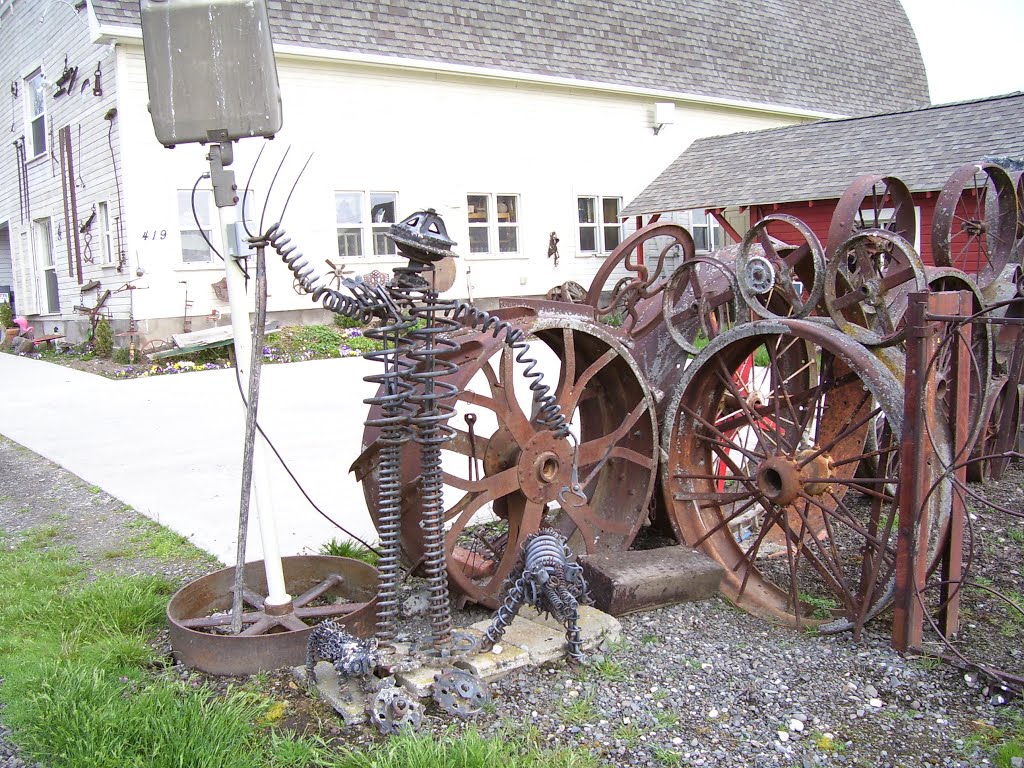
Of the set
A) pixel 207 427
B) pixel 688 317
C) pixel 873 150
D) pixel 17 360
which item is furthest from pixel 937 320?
pixel 17 360

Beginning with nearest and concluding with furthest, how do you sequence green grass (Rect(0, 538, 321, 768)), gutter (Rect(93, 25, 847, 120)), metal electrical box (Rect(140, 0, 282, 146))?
1. green grass (Rect(0, 538, 321, 768))
2. metal electrical box (Rect(140, 0, 282, 146))
3. gutter (Rect(93, 25, 847, 120))

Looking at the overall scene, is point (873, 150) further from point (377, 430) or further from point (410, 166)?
point (377, 430)

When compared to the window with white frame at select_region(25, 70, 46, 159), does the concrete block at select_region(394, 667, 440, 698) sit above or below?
below

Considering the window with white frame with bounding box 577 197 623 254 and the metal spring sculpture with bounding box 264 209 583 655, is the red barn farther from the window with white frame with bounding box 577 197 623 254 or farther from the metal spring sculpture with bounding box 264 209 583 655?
A: the metal spring sculpture with bounding box 264 209 583 655

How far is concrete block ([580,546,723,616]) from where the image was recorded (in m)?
3.96

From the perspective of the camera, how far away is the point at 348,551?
15.8 feet

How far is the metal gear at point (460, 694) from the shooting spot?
3076mm

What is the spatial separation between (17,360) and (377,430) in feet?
48.3

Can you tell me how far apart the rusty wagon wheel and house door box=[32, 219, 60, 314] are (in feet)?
52.9

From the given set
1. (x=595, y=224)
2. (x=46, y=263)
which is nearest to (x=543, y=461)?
(x=595, y=224)

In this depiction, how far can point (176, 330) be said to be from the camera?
1417 cm

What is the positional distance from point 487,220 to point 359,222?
2766 millimetres

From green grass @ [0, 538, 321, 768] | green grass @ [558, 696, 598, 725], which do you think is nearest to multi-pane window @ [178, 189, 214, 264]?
green grass @ [0, 538, 321, 768]

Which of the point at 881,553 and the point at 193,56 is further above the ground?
the point at 193,56
